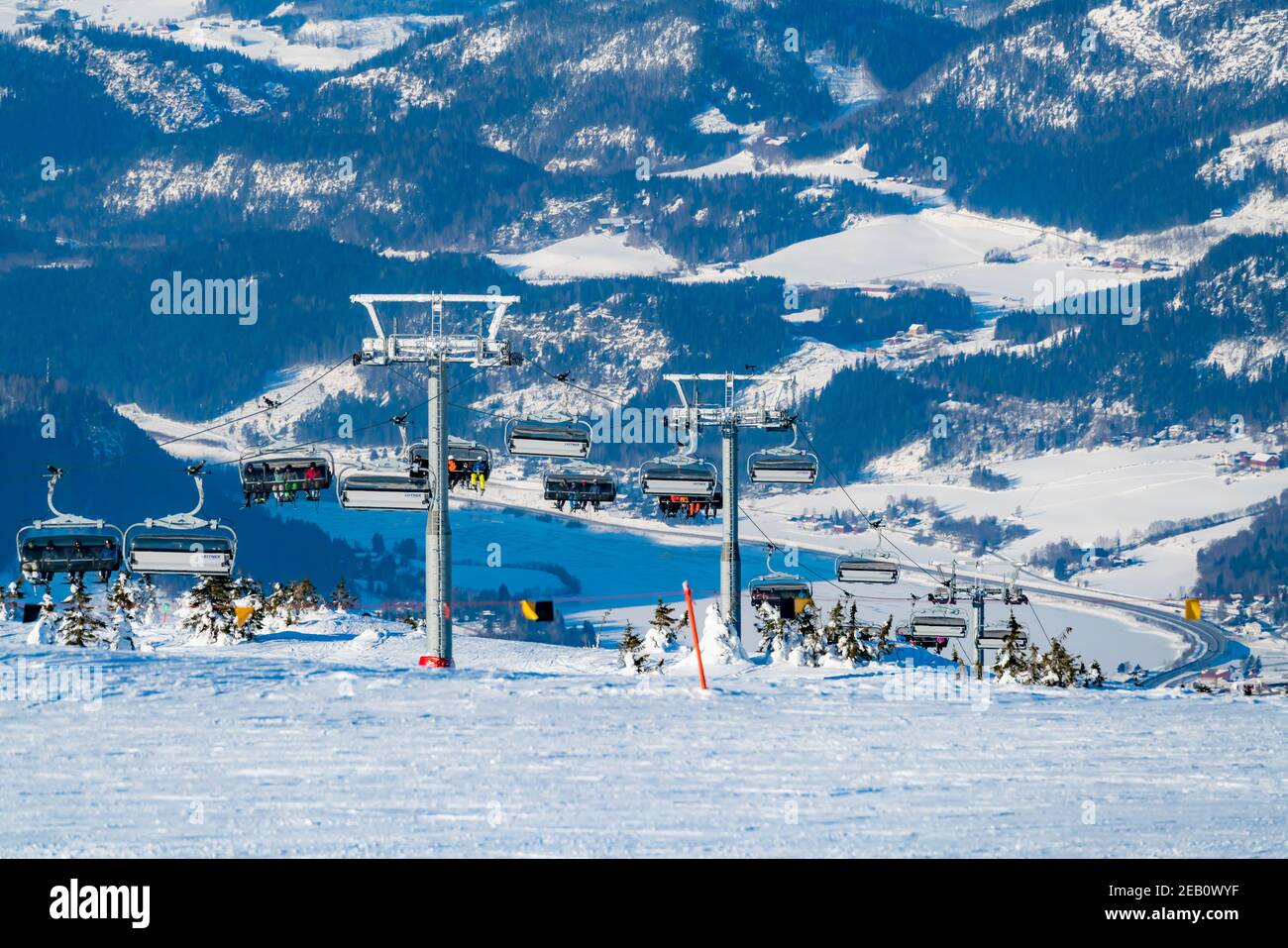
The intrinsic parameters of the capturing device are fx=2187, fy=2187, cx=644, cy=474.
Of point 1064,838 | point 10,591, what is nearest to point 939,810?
point 1064,838

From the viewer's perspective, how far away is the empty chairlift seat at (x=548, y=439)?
155 feet

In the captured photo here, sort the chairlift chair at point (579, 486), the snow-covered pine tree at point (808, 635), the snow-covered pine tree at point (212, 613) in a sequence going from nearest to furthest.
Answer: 1. the chairlift chair at point (579, 486)
2. the snow-covered pine tree at point (212, 613)
3. the snow-covered pine tree at point (808, 635)

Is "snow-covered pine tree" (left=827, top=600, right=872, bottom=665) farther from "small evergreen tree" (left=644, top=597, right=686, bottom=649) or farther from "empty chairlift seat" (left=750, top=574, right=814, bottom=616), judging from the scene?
"small evergreen tree" (left=644, top=597, right=686, bottom=649)

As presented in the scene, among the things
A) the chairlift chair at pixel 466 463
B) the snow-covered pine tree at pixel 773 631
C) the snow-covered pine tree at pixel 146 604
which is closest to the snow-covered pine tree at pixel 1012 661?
the snow-covered pine tree at pixel 773 631

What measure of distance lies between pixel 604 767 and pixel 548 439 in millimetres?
22583

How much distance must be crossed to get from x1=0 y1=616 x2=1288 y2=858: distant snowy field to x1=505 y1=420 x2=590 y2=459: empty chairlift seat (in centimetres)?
1501

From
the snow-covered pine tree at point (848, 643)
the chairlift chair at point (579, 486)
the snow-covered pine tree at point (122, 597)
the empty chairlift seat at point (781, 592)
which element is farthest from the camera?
the snow-covered pine tree at point (122, 597)

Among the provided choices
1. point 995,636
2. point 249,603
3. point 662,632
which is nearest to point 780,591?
point 662,632

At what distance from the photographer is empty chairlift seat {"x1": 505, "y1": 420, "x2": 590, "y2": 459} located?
4722 centimetres

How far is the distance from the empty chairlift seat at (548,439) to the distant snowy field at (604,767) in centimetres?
1501

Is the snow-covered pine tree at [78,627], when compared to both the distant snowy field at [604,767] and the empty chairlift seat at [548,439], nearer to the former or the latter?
the empty chairlift seat at [548,439]

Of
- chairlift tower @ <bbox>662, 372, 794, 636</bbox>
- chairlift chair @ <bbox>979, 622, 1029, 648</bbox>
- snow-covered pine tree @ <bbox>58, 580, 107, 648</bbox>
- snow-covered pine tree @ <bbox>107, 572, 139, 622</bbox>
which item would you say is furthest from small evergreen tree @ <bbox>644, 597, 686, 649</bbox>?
snow-covered pine tree @ <bbox>107, 572, 139, 622</bbox>

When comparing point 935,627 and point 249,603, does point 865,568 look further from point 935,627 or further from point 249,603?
point 249,603
